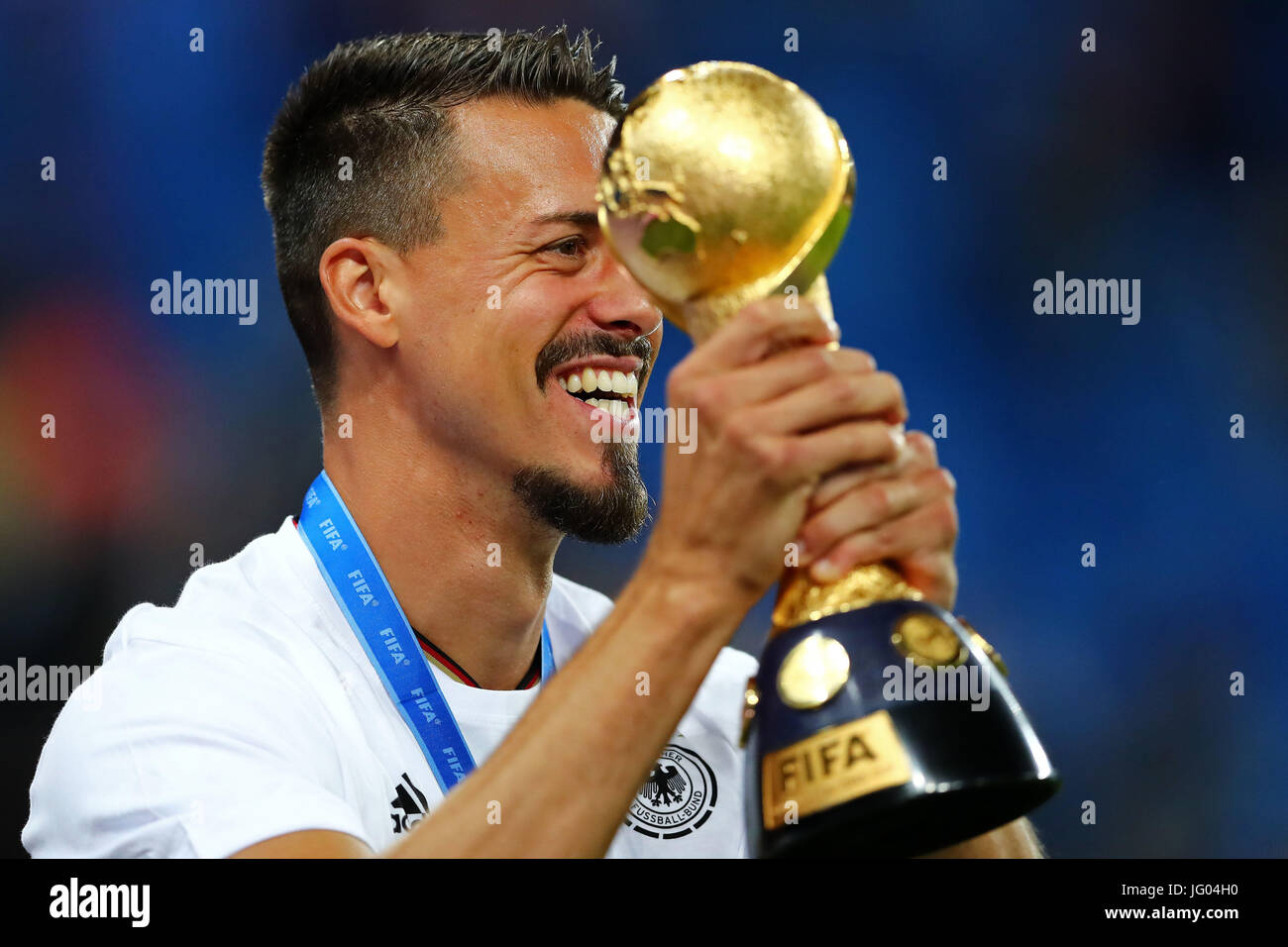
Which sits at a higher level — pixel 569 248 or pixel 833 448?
pixel 569 248

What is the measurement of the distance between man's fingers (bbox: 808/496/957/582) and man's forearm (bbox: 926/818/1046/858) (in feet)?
1.11

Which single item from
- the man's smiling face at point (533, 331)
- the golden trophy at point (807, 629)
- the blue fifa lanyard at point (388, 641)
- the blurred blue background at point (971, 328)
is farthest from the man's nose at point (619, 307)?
the blurred blue background at point (971, 328)

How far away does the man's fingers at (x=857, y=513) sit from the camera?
1014 mm

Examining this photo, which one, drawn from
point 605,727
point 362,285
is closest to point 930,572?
point 605,727

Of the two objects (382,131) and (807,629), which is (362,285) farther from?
(807,629)

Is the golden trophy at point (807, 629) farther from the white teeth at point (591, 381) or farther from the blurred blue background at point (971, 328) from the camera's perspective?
the blurred blue background at point (971, 328)

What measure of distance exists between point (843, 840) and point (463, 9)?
3480mm

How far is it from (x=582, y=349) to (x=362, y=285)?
1.31ft

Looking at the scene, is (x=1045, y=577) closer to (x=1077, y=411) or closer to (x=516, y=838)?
(x=1077, y=411)

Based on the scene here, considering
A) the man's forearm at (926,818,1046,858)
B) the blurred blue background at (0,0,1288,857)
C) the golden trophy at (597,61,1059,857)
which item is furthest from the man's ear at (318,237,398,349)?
the blurred blue background at (0,0,1288,857)

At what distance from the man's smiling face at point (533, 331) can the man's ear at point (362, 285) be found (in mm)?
43

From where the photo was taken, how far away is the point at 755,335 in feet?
3.19

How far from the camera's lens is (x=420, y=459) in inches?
79.4
